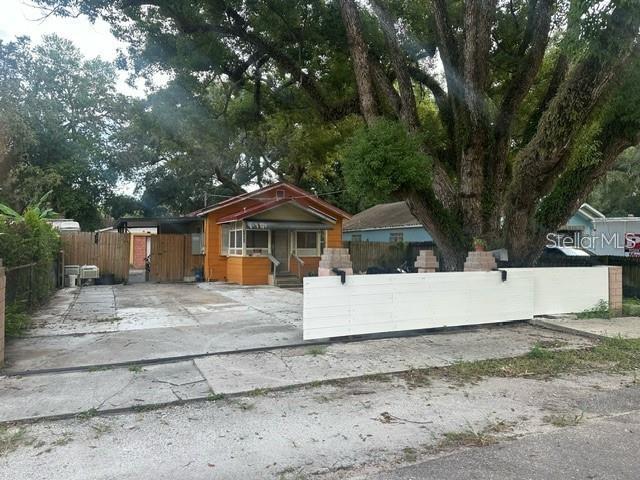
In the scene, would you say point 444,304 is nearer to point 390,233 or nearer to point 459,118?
point 459,118

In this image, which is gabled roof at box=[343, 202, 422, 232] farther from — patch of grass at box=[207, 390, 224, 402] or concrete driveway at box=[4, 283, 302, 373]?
patch of grass at box=[207, 390, 224, 402]

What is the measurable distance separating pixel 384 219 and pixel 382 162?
1880 cm

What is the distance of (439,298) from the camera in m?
7.67

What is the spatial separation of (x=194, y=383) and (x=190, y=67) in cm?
799

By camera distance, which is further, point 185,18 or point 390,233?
point 390,233

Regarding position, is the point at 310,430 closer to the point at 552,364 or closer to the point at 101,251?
the point at 552,364

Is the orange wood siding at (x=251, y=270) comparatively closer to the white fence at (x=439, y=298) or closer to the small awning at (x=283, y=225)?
the small awning at (x=283, y=225)

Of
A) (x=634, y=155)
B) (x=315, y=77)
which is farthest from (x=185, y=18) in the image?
(x=634, y=155)

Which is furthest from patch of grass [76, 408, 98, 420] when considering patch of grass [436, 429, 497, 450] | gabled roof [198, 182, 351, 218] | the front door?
gabled roof [198, 182, 351, 218]

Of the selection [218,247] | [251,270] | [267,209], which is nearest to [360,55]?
[267,209]

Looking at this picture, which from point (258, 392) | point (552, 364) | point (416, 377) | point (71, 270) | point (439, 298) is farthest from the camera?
point (71, 270)

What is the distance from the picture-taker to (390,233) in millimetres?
24672

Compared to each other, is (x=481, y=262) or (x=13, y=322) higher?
(x=481, y=262)

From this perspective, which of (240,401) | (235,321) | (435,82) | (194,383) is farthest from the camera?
(435,82)
